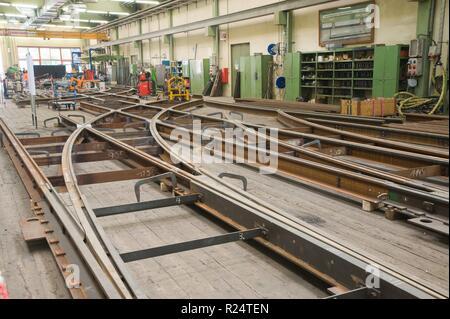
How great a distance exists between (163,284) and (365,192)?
7.39ft

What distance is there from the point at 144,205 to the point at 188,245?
933 millimetres

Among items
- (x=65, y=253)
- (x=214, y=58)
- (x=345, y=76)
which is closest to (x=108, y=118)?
(x=345, y=76)

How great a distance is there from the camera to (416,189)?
360cm

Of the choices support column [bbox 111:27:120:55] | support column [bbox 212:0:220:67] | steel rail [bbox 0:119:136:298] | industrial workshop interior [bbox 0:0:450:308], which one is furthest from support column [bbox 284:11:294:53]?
support column [bbox 111:27:120:55]

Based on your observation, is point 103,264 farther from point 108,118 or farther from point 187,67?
point 187,67

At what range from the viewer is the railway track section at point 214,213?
7.32 feet

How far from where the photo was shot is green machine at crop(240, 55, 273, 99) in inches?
589

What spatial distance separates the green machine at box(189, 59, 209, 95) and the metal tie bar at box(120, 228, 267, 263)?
16.5 m

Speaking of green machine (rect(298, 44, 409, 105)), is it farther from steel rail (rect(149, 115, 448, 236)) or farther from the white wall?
the white wall

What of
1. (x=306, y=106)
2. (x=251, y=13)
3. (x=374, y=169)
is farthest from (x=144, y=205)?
(x=251, y=13)

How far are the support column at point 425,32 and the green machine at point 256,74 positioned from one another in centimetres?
596

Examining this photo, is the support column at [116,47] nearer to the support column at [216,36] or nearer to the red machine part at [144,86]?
the red machine part at [144,86]

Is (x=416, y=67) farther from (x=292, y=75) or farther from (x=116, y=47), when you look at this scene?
(x=116, y=47)

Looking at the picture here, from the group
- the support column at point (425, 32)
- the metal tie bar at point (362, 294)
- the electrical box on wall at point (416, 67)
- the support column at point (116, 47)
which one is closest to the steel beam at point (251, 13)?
the support column at point (425, 32)
